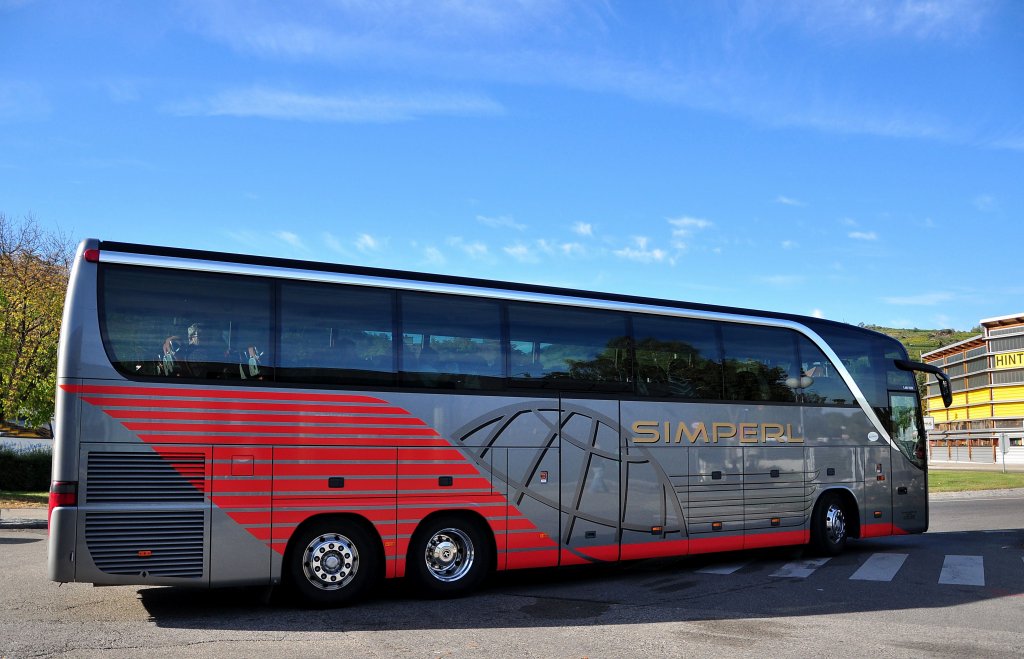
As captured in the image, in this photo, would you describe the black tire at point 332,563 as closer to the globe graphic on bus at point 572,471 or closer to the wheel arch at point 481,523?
the wheel arch at point 481,523

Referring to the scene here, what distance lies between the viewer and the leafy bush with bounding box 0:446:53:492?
2859cm

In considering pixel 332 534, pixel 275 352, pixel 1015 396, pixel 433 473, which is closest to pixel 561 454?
pixel 433 473

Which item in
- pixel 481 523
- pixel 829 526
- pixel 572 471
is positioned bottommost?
pixel 829 526

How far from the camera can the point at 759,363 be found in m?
13.5

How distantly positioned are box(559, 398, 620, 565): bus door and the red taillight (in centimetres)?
537

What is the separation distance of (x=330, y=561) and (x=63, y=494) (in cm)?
267

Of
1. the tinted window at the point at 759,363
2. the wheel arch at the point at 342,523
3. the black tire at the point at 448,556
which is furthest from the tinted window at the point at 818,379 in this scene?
the wheel arch at the point at 342,523

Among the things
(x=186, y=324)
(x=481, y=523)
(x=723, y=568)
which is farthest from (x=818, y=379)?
(x=186, y=324)

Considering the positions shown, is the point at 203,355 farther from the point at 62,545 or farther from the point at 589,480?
the point at 589,480

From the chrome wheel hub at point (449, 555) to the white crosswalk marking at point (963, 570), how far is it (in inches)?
237

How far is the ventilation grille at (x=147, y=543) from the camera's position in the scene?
331 inches

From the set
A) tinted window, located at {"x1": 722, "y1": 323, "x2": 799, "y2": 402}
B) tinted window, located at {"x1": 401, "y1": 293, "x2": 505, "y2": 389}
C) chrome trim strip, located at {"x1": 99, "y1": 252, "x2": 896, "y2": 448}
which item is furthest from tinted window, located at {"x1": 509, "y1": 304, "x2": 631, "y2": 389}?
tinted window, located at {"x1": 722, "y1": 323, "x2": 799, "y2": 402}

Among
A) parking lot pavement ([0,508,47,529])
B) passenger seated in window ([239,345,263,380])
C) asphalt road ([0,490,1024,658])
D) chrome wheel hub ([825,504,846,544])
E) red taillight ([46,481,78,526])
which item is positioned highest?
passenger seated in window ([239,345,263,380])

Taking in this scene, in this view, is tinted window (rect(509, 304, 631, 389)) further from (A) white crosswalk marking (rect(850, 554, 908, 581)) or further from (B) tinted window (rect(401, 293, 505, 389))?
(A) white crosswalk marking (rect(850, 554, 908, 581))
